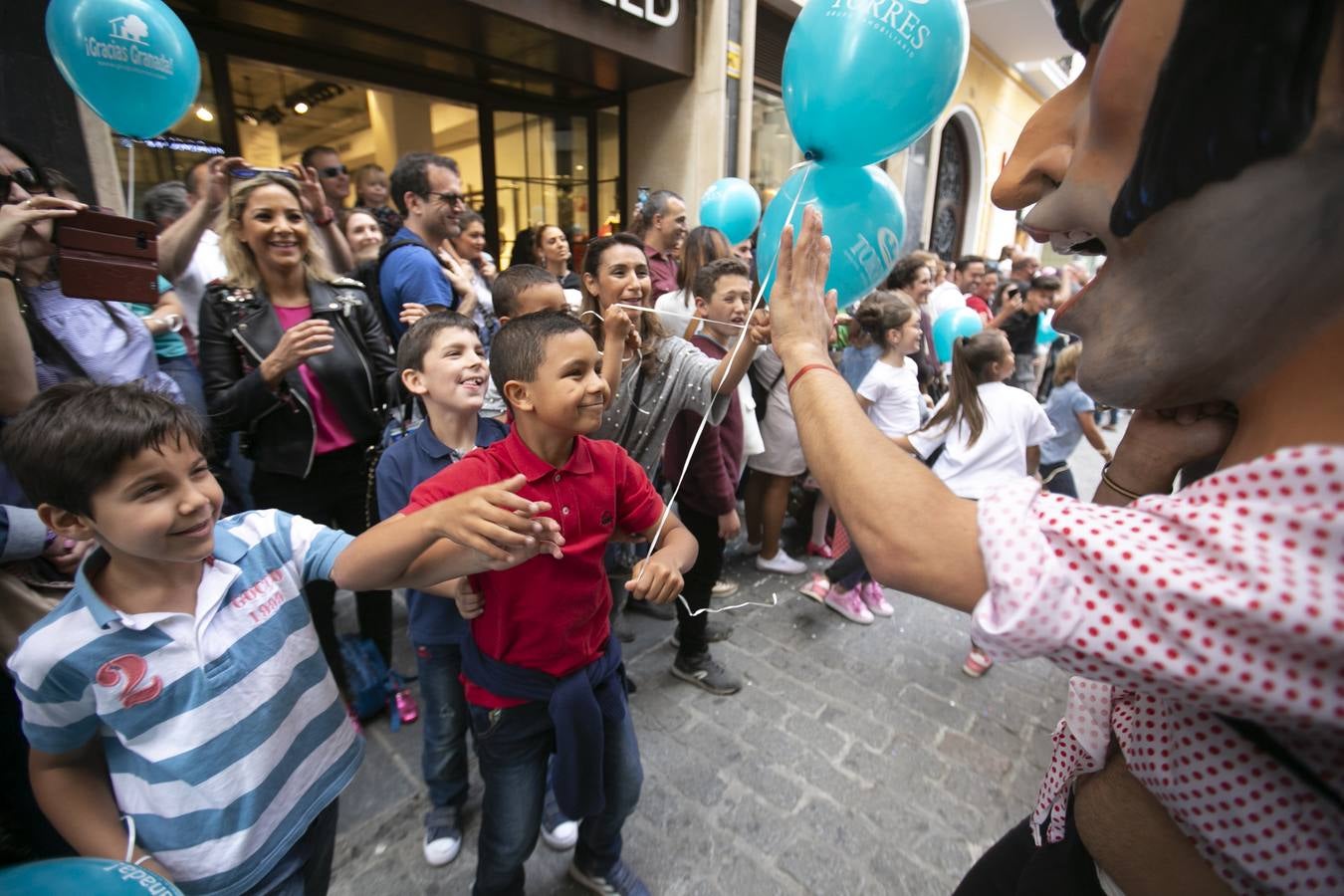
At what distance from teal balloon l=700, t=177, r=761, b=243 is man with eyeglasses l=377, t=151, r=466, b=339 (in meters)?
2.06

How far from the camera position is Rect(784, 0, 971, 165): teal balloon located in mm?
1643

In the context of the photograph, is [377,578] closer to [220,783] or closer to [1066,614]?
[220,783]

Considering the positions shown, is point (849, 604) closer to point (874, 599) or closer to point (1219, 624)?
point (874, 599)

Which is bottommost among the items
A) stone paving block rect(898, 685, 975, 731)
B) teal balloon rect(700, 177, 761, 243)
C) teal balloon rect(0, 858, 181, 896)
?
stone paving block rect(898, 685, 975, 731)

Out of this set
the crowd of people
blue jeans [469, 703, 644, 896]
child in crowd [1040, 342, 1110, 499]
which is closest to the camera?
the crowd of people

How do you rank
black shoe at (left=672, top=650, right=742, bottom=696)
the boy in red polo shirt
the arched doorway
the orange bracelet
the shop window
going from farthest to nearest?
the arched doorway < the shop window < black shoe at (left=672, top=650, right=742, bottom=696) < the boy in red polo shirt < the orange bracelet

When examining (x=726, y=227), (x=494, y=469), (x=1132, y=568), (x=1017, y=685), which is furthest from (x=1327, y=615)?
(x=726, y=227)

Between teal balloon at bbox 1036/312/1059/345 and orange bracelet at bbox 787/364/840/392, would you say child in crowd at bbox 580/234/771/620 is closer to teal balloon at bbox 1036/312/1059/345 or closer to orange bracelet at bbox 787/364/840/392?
orange bracelet at bbox 787/364/840/392

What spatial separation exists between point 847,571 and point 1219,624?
2.78 m

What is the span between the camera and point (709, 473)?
2.74 meters

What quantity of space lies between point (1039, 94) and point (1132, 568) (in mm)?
18021

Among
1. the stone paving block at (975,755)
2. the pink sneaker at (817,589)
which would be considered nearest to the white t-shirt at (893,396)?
the pink sneaker at (817,589)

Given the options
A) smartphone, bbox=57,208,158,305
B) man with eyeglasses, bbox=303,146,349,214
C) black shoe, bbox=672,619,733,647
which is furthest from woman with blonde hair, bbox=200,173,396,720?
man with eyeglasses, bbox=303,146,349,214

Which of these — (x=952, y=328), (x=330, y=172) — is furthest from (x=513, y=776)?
(x=330, y=172)
